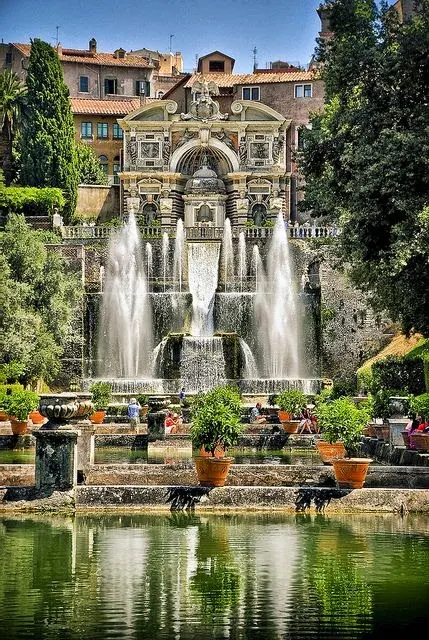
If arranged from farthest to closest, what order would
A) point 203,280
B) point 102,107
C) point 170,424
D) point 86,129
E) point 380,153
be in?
point 102,107 → point 86,129 → point 203,280 → point 170,424 → point 380,153

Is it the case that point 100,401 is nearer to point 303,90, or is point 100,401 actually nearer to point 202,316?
point 202,316

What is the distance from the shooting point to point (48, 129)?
75625 millimetres

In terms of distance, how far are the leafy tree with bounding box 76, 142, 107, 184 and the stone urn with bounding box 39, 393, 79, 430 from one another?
6420cm

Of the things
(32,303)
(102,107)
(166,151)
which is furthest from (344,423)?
(102,107)

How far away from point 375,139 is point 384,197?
5.35ft

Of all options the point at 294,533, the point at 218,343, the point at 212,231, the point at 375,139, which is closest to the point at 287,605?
the point at 294,533

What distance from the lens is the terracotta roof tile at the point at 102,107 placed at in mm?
89312

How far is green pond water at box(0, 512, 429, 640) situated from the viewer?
11695 millimetres

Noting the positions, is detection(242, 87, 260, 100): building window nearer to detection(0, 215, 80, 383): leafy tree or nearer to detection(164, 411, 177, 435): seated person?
detection(0, 215, 80, 383): leafy tree

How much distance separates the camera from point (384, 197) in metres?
24.1

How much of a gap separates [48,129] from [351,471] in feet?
193

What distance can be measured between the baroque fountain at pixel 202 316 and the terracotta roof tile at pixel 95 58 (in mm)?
29851

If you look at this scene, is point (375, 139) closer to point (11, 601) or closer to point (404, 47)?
point (404, 47)

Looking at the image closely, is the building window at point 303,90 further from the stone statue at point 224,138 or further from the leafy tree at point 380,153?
the leafy tree at point 380,153
